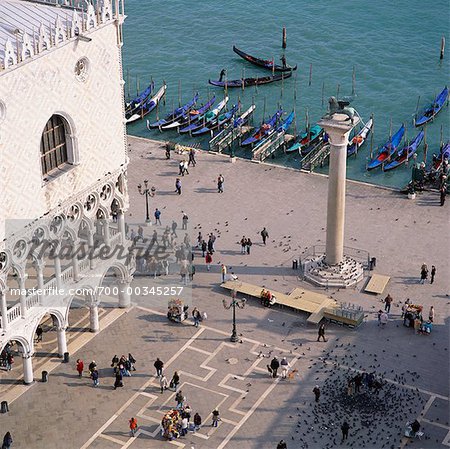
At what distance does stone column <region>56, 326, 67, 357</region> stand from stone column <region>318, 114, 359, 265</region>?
1666 cm

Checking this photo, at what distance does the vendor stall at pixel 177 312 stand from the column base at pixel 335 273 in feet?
27.9

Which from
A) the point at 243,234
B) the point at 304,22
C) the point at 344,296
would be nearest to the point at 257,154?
the point at 243,234

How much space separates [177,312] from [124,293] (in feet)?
10.8

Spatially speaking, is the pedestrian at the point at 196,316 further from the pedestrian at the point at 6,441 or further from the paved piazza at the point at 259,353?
the pedestrian at the point at 6,441

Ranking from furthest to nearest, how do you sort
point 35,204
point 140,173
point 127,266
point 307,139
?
point 307,139 < point 140,173 < point 127,266 < point 35,204

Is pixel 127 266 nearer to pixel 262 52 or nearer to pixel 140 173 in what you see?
pixel 140 173

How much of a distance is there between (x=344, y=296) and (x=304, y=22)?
59096mm

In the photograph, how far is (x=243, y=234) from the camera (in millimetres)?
70688

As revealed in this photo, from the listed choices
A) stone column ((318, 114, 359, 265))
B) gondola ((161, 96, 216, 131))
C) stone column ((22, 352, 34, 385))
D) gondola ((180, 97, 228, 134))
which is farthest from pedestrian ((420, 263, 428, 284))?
gondola ((161, 96, 216, 131))

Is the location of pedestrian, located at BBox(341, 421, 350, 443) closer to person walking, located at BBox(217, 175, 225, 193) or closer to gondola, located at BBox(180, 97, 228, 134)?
person walking, located at BBox(217, 175, 225, 193)

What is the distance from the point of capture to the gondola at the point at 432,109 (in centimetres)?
9131

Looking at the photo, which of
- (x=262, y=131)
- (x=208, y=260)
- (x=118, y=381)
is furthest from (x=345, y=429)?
(x=262, y=131)

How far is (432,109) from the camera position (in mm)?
92875

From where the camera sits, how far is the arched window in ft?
175
